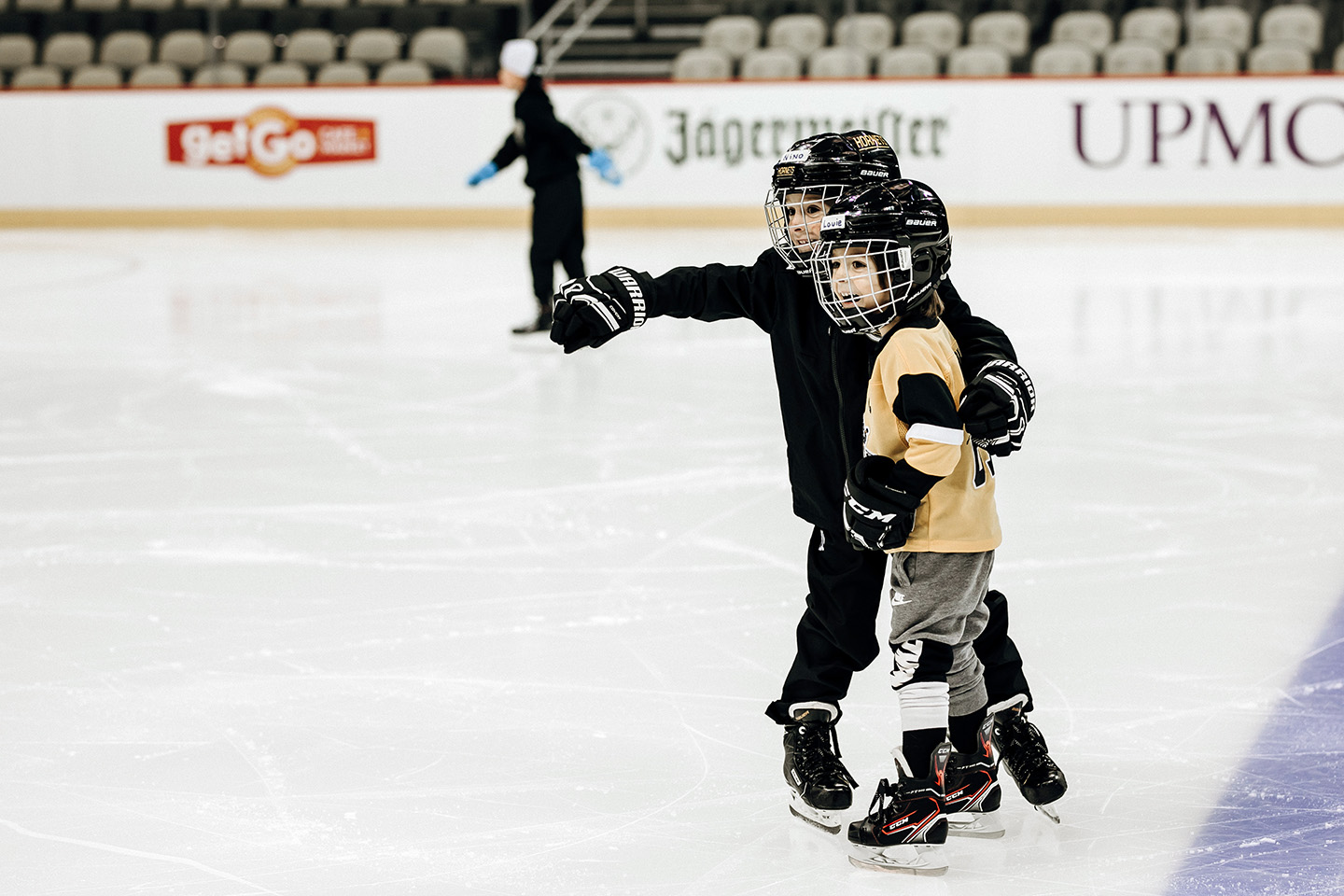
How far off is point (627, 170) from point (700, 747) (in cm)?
1001

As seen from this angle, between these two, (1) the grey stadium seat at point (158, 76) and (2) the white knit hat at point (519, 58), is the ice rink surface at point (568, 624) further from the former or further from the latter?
(1) the grey stadium seat at point (158, 76)

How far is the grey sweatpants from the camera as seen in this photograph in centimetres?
184

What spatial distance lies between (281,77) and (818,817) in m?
11.5

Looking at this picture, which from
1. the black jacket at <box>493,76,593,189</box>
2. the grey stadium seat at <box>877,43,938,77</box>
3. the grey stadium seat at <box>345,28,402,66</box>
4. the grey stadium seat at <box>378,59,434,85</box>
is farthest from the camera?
the grey stadium seat at <box>345,28,402,66</box>

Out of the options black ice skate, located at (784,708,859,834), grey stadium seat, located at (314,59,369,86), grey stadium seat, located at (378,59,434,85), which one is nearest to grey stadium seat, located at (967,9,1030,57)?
grey stadium seat, located at (378,59,434,85)

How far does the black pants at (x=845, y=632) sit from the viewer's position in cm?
203

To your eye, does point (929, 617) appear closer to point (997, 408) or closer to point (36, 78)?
point (997, 408)

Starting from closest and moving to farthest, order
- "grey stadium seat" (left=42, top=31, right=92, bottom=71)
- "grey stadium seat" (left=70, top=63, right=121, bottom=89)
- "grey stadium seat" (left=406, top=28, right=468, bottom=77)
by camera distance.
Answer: "grey stadium seat" (left=70, top=63, right=121, bottom=89), "grey stadium seat" (left=406, top=28, right=468, bottom=77), "grey stadium seat" (left=42, top=31, right=92, bottom=71)

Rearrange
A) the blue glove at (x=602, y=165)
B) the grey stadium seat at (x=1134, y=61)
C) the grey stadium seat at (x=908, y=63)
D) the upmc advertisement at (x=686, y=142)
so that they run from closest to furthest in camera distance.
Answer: the blue glove at (x=602, y=165), the upmc advertisement at (x=686, y=142), the grey stadium seat at (x=1134, y=61), the grey stadium seat at (x=908, y=63)

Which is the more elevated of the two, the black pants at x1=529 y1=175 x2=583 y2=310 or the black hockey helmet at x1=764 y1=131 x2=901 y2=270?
the black hockey helmet at x1=764 y1=131 x2=901 y2=270

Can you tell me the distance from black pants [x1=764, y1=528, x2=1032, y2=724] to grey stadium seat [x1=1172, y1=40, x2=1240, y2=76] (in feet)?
34.3

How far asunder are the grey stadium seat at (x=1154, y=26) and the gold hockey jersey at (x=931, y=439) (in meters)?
11.2

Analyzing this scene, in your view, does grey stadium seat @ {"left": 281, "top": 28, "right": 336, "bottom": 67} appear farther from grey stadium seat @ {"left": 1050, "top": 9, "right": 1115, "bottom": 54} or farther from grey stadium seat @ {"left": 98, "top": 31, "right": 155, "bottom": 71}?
grey stadium seat @ {"left": 1050, "top": 9, "right": 1115, "bottom": 54}

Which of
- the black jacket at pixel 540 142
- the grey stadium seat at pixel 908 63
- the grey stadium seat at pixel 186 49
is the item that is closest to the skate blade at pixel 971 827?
the black jacket at pixel 540 142
